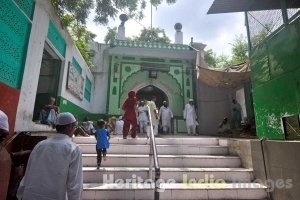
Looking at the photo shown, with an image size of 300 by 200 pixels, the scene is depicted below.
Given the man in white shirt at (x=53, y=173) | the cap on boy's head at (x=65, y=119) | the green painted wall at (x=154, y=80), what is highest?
the green painted wall at (x=154, y=80)

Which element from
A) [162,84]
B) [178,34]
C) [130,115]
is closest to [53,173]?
[130,115]

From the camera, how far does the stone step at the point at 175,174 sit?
13.6 feet

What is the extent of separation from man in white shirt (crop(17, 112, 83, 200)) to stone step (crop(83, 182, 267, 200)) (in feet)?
5.79

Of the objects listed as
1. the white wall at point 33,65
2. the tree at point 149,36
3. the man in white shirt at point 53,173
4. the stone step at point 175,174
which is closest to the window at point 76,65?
the white wall at point 33,65

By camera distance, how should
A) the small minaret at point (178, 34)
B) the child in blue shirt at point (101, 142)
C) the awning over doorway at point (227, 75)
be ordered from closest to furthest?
the child in blue shirt at point (101, 142) → the awning over doorway at point (227, 75) → the small minaret at point (178, 34)

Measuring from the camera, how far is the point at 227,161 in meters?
4.88

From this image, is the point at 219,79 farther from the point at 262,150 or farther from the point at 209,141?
the point at 262,150

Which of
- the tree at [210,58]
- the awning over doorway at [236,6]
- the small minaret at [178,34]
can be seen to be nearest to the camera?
the awning over doorway at [236,6]

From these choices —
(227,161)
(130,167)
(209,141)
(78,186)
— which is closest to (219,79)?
(209,141)

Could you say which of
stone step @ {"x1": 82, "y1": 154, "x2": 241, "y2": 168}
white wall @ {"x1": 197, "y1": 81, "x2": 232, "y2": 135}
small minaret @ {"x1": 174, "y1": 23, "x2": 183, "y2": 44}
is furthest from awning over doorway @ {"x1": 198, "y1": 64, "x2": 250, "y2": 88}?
small minaret @ {"x1": 174, "y1": 23, "x2": 183, "y2": 44}

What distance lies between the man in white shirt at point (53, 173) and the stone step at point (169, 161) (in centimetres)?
270

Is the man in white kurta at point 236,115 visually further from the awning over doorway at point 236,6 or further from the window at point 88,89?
the window at point 88,89

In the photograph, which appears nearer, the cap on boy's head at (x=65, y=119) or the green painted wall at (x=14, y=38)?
the cap on boy's head at (x=65, y=119)

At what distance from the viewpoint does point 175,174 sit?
4.28m
